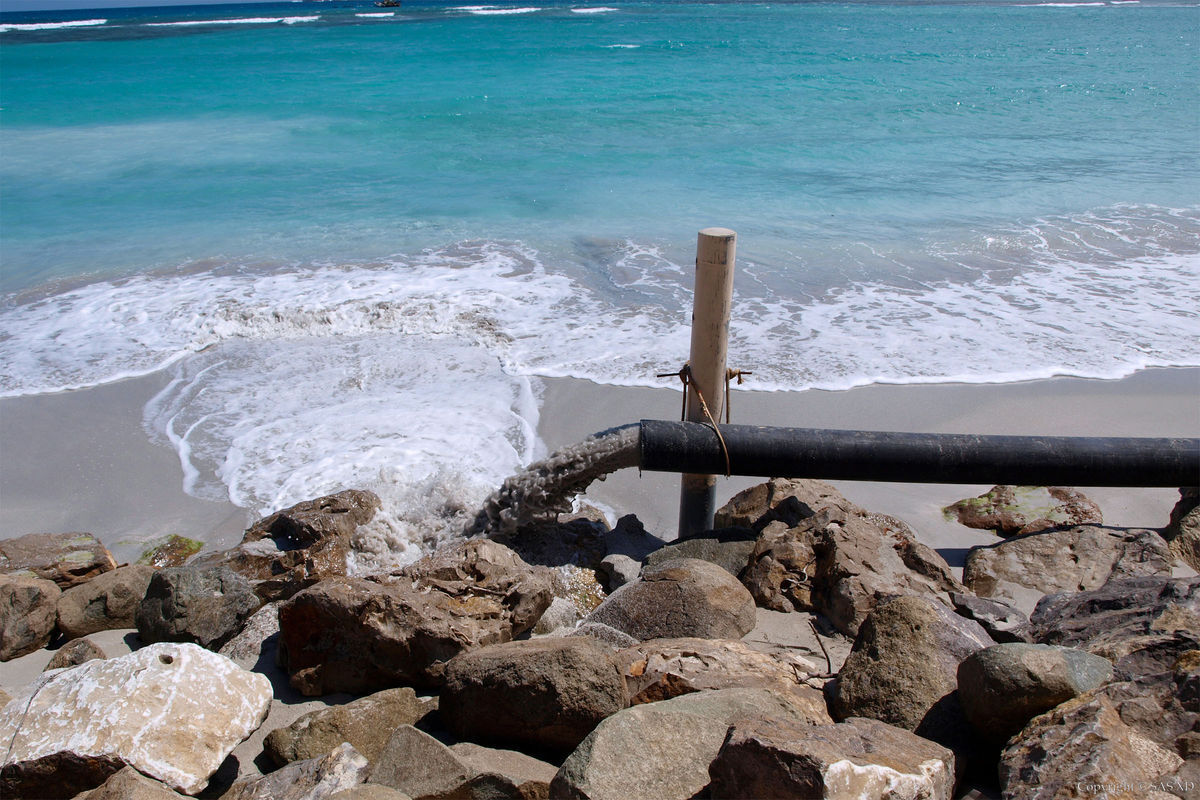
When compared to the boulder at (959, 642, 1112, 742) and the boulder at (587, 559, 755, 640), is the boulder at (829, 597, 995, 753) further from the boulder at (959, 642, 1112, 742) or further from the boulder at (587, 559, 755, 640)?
the boulder at (587, 559, 755, 640)

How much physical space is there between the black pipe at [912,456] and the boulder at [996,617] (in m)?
0.76

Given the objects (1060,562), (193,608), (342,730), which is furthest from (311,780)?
(1060,562)

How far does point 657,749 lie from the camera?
7.79 feet

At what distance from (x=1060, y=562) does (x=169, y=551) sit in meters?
4.56

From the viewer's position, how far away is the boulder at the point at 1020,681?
2.42 metres

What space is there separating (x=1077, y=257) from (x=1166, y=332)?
2.47 m

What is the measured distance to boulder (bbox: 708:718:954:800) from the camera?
2006 millimetres

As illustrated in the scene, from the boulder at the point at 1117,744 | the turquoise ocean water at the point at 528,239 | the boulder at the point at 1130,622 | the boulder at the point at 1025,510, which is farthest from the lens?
the turquoise ocean water at the point at 528,239

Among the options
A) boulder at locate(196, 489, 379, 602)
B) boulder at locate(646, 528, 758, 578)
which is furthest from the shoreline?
boulder at locate(646, 528, 758, 578)

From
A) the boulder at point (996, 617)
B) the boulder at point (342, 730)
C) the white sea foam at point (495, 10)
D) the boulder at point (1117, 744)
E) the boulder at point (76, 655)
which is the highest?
the white sea foam at point (495, 10)

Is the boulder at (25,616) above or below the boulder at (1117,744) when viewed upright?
below

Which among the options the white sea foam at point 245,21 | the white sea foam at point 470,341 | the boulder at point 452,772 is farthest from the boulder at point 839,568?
the white sea foam at point 245,21

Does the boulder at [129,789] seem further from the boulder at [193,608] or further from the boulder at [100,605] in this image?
the boulder at [100,605]

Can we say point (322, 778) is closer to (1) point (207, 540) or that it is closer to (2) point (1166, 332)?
(1) point (207, 540)
